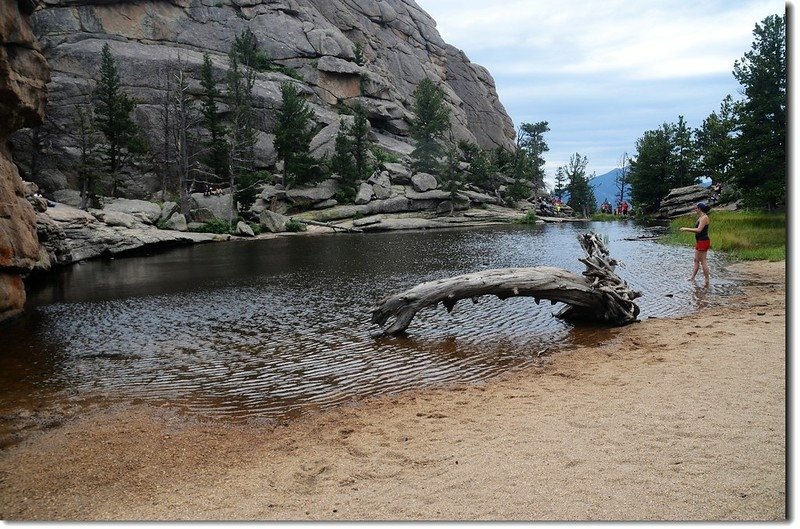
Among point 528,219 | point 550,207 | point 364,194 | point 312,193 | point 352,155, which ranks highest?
point 352,155

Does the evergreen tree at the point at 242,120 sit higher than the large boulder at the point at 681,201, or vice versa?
the evergreen tree at the point at 242,120

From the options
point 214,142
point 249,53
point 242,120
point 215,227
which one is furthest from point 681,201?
point 249,53

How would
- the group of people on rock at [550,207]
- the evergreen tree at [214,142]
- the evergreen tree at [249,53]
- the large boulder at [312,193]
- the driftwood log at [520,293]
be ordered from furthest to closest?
the group of people on rock at [550,207] → the evergreen tree at [249,53] → the large boulder at [312,193] → the evergreen tree at [214,142] → the driftwood log at [520,293]

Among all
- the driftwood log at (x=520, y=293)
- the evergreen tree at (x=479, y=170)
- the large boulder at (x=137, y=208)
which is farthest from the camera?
the evergreen tree at (x=479, y=170)

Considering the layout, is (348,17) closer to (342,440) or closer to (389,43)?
(389,43)

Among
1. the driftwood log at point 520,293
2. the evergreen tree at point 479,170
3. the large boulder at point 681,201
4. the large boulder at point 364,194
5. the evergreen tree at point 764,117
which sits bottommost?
the driftwood log at point 520,293

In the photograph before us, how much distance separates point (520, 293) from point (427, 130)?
55145 mm

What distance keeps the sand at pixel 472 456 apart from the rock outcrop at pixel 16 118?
32.5 feet

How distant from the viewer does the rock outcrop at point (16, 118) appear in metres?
14.8

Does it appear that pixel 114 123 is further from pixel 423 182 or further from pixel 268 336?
pixel 268 336

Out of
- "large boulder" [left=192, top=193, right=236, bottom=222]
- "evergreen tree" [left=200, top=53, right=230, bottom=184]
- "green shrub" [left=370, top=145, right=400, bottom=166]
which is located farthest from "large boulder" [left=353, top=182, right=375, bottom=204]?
"evergreen tree" [left=200, top=53, right=230, bottom=184]

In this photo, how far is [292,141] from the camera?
54.2 meters

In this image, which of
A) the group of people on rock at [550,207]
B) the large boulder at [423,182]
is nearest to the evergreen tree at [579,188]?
the group of people on rock at [550,207]

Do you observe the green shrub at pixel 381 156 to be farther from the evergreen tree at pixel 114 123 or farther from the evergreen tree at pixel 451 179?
the evergreen tree at pixel 114 123
